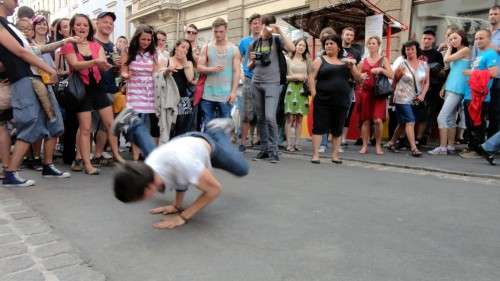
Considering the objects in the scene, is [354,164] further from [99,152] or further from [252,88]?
[99,152]

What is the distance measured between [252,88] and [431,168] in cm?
254

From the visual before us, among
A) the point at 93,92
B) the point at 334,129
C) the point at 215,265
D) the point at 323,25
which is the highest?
the point at 323,25


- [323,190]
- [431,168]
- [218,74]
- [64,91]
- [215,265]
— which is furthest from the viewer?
[218,74]

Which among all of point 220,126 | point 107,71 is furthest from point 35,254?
point 107,71

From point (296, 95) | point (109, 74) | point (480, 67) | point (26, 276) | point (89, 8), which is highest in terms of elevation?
point (89, 8)

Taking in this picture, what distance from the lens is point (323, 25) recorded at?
956cm

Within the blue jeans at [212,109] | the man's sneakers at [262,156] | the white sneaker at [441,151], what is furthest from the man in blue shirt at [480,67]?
the blue jeans at [212,109]

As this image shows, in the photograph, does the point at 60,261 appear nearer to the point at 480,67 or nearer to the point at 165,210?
the point at 165,210

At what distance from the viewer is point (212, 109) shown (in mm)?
6391

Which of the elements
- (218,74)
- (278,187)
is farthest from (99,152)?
(278,187)

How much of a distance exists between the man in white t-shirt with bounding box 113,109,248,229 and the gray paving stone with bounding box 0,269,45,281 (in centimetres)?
64

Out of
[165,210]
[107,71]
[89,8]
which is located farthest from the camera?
[89,8]

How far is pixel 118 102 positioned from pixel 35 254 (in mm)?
3501

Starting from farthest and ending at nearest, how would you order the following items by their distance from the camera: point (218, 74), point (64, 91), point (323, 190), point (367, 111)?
point (367, 111) < point (218, 74) < point (64, 91) < point (323, 190)
